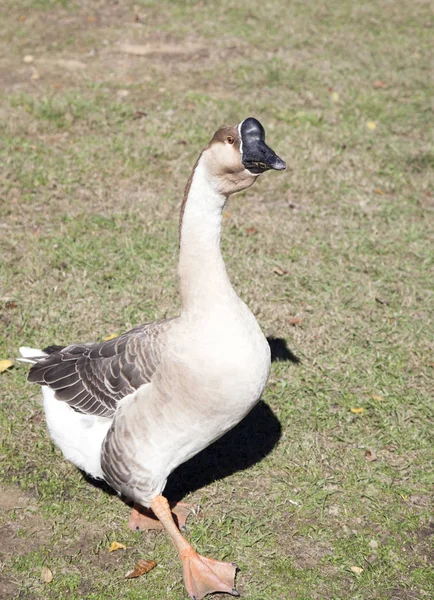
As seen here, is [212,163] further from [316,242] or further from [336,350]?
[316,242]

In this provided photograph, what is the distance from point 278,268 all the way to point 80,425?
2.56m

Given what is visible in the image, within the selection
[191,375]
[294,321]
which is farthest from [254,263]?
[191,375]

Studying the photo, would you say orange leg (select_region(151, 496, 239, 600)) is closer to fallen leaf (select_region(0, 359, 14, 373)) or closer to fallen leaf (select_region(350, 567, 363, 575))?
fallen leaf (select_region(350, 567, 363, 575))

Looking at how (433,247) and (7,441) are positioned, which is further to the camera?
(433,247)

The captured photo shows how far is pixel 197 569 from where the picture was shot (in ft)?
11.0

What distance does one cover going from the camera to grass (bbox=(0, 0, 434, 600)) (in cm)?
364

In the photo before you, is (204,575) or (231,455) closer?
(204,575)

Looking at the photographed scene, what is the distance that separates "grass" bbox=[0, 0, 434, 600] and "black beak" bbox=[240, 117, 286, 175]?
1.95 m

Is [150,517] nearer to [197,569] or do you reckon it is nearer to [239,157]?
[197,569]

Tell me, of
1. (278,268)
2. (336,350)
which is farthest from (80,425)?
(278,268)

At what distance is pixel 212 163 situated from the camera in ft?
9.91

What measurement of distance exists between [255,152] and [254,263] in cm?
288

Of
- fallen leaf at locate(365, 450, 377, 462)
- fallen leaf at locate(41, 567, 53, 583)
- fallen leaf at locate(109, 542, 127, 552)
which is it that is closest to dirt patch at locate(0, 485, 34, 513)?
fallen leaf at locate(41, 567, 53, 583)

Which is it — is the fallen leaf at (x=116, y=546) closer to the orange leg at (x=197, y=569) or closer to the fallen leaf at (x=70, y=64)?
the orange leg at (x=197, y=569)
